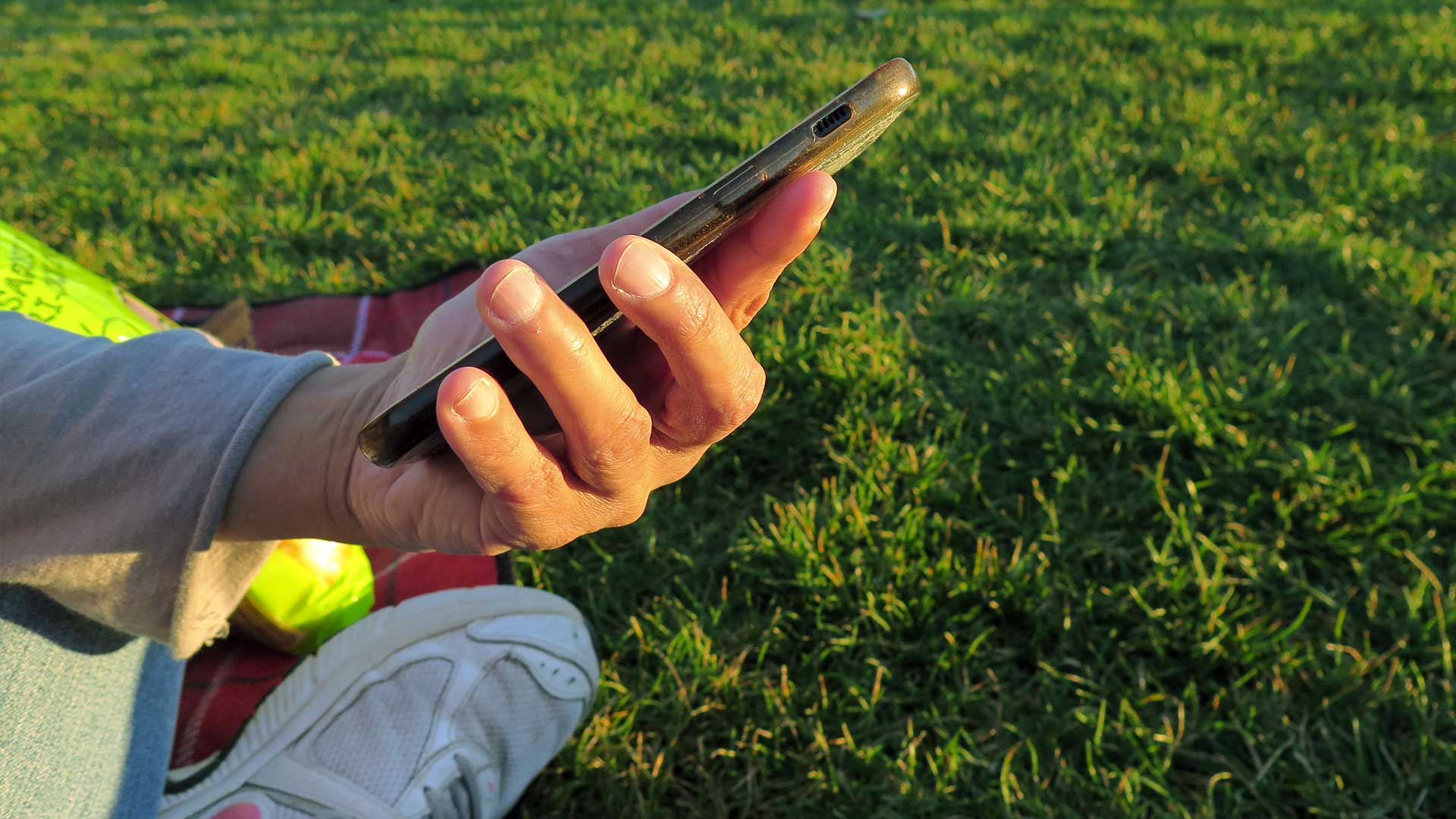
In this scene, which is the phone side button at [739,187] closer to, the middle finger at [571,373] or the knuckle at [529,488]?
the middle finger at [571,373]

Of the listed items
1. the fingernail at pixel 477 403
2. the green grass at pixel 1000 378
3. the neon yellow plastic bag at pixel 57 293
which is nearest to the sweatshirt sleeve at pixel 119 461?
the fingernail at pixel 477 403

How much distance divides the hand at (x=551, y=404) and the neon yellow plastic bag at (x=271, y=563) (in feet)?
2.47

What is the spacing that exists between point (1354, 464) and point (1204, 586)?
0.72 meters

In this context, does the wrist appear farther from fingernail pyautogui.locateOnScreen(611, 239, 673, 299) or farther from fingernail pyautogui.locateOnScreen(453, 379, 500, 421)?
fingernail pyautogui.locateOnScreen(611, 239, 673, 299)

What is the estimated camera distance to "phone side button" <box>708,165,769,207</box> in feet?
3.34

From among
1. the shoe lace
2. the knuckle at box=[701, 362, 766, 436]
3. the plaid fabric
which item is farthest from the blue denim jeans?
the knuckle at box=[701, 362, 766, 436]

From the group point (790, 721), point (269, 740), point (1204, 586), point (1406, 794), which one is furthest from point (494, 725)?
point (1406, 794)

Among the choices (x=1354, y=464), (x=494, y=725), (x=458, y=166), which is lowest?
(x=1354, y=464)

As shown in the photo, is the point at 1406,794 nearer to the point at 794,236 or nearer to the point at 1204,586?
the point at 1204,586

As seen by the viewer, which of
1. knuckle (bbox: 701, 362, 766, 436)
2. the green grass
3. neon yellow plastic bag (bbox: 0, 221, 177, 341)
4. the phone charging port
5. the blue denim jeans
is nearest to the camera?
the phone charging port

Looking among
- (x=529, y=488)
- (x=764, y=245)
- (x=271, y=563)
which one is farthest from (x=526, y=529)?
(x=271, y=563)

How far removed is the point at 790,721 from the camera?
197 centimetres

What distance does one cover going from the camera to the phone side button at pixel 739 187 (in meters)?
1.02

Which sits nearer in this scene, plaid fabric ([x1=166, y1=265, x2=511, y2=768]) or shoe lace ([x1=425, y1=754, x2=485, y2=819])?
shoe lace ([x1=425, y1=754, x2=485, y2=819])
